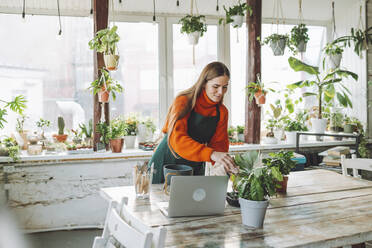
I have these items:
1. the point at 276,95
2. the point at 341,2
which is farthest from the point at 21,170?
the point at 341,2

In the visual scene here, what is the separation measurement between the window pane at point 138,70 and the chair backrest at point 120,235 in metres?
2.85

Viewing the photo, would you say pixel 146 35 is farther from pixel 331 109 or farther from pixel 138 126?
pixel 331 109

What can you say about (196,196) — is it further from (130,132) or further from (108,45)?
(130,132)

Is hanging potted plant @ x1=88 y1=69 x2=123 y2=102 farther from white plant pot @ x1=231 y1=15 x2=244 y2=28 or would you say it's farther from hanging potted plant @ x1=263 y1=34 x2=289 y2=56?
hanging potted plant @ x1=263 y1=34 x2=289 y2=56

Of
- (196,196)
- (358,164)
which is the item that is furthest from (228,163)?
(358,164)

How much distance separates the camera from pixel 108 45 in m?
3.38

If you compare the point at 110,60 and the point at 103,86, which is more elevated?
the point at 110,60

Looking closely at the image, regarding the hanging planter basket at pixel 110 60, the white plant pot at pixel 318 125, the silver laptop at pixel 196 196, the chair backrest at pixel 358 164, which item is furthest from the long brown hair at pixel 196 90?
the white plant pot at pixel 318 125

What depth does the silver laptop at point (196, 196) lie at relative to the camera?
1.58 metres

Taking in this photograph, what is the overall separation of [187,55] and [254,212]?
321cm

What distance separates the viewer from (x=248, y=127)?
14.3 feet

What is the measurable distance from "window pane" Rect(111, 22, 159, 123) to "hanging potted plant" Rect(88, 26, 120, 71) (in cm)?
81

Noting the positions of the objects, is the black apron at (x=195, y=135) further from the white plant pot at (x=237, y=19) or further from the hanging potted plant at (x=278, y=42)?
the hanging potted plant at (x=278, y=42)

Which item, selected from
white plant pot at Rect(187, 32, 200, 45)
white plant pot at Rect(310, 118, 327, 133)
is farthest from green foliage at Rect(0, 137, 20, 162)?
white plant pot at Rect(310, 118, 327, 133)
